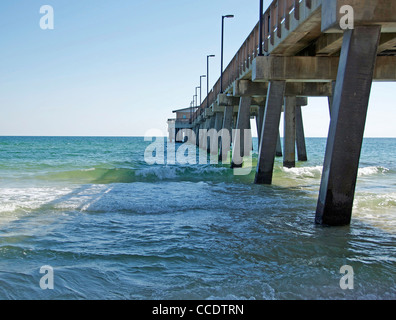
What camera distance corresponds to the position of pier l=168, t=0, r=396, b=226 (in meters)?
8.49

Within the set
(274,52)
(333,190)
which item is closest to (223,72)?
(274,52)

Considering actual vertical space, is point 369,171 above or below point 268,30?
below

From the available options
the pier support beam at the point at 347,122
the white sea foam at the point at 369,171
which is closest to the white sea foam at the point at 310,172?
the white sea foam at the point at 369,171

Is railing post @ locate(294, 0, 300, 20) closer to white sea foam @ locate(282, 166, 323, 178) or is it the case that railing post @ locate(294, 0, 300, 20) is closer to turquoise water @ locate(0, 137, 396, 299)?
turquoise water @ locate(0, 137, 396, 299)

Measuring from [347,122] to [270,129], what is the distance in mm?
8090

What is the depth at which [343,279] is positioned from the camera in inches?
228

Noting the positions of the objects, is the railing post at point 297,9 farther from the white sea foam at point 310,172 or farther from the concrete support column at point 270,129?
the white sea foam at point 310,172

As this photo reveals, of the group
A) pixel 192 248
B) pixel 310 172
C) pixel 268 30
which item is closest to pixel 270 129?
pixel 268 30

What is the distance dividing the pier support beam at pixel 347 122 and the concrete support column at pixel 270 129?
7389 mm

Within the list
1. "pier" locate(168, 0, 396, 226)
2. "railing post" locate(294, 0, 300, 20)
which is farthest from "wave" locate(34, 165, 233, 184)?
"railing post" locate(294, 0, 300, 20)

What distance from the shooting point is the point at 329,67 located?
14.9 metres

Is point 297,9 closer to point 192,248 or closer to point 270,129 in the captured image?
point 270,129

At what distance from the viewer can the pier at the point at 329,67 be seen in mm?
8492
